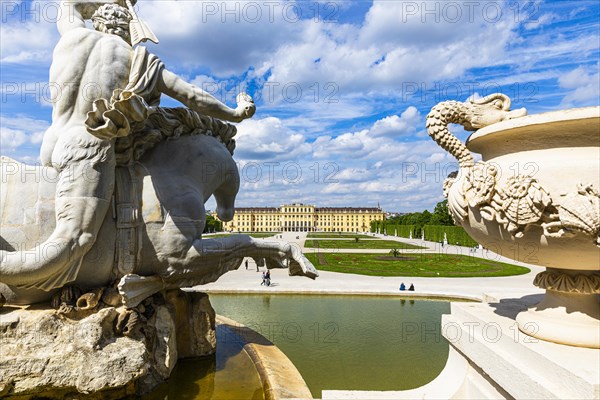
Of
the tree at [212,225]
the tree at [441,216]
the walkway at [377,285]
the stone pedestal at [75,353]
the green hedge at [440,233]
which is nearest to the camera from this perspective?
the stone pedestal at [75,353]

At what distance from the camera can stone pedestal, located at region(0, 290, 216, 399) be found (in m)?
3.35

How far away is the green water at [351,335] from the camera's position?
17.5 feet

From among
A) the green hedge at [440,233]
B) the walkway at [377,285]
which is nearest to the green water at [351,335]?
the walkway at [377,285]

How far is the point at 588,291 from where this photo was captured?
2.79 meters

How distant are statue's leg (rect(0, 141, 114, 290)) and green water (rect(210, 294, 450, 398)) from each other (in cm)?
322

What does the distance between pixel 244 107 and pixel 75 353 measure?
2.96 metres

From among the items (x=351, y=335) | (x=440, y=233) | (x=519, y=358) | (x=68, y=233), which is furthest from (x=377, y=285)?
(x=440, y=233)

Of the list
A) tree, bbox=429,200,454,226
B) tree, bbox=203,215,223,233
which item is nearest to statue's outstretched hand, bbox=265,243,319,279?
tree, bbox=429,200,454,226

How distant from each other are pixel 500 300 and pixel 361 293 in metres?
7.06

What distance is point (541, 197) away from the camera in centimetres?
241

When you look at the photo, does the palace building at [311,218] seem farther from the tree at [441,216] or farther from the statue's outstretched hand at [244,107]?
the statue's outstretched hand at [244,107]

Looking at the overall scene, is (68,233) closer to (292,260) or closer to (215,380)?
(215,380)

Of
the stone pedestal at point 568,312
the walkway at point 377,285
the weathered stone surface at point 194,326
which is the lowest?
the walkway at point 377,285

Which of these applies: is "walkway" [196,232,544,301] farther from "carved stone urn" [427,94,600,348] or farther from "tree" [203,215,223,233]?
"tree" [203,215,223,233]
